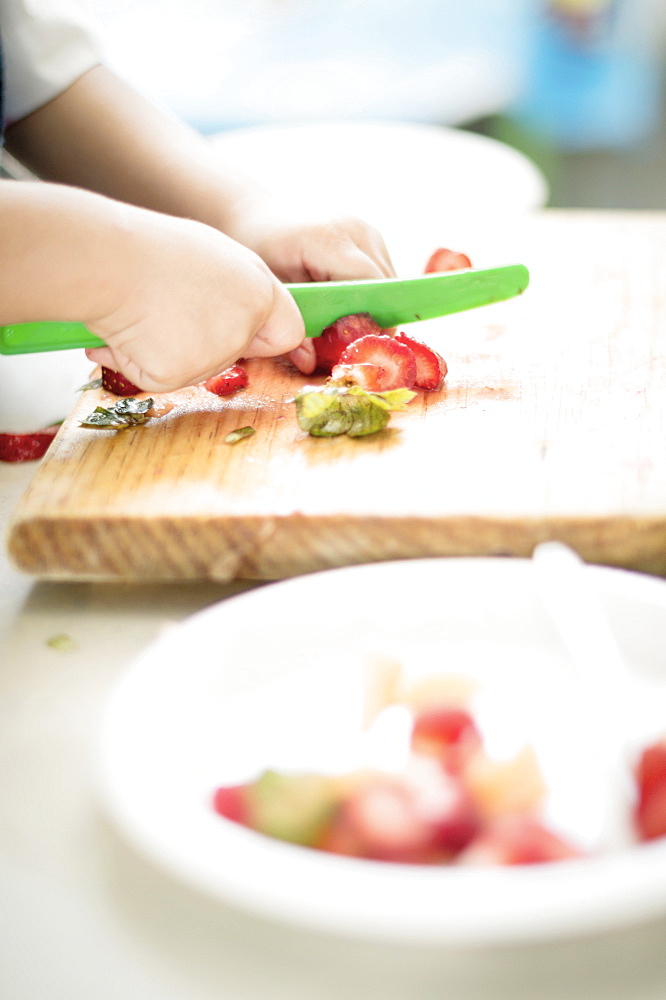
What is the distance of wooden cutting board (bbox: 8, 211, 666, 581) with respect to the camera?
0.77m

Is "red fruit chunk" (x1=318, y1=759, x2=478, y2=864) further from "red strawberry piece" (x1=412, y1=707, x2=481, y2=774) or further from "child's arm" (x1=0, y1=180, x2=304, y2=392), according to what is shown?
"child's arm" (x1=0, y1=180, x2=304, y2=392)

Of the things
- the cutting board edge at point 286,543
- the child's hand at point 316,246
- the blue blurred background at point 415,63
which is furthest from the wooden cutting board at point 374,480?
the blue blurred background at point 415,63

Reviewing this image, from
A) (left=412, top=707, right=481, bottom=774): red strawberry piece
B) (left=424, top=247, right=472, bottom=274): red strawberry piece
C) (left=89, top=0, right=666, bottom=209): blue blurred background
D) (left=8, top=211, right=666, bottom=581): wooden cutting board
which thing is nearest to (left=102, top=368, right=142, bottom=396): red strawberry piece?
(left=8, top=211, right=666, bottom=581): wooden cutting board

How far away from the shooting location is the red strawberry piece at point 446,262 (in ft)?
3.81

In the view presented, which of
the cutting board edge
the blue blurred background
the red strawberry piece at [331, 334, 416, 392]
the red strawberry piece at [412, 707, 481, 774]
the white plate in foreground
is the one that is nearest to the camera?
the white plate in foreground

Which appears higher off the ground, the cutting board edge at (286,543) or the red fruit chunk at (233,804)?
the red fruit chunk at (233,804)

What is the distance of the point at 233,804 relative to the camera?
51 cm

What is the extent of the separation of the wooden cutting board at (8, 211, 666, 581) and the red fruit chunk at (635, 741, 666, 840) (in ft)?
0.87

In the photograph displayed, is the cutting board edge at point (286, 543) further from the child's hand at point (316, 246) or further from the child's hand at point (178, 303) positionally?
the child's hand at point (316, 246)

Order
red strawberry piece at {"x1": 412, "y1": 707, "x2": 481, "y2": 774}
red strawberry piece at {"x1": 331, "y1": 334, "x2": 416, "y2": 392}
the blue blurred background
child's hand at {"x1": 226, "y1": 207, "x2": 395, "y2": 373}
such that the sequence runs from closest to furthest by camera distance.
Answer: red strawberry piece at {"x1": 412, "y1": 707, "x2": 481, "y2": 774} → red strawberry piece at {"x1": 331, "y1": 334, "x2": 416, "y2": 392} → child's hand at {"x1": 226, "y1": 207, "x2": 395, "y2": 373} → the blue blurred background

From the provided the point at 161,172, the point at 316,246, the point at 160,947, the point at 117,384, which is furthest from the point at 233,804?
the point at 161,172

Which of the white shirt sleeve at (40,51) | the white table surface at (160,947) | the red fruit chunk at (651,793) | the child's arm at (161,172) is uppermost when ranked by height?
the white shirt sleeve at (40,51)

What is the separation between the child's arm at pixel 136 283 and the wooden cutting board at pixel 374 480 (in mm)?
73

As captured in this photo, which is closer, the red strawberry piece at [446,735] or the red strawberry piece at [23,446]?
the red strawberry piece at [446,735]
